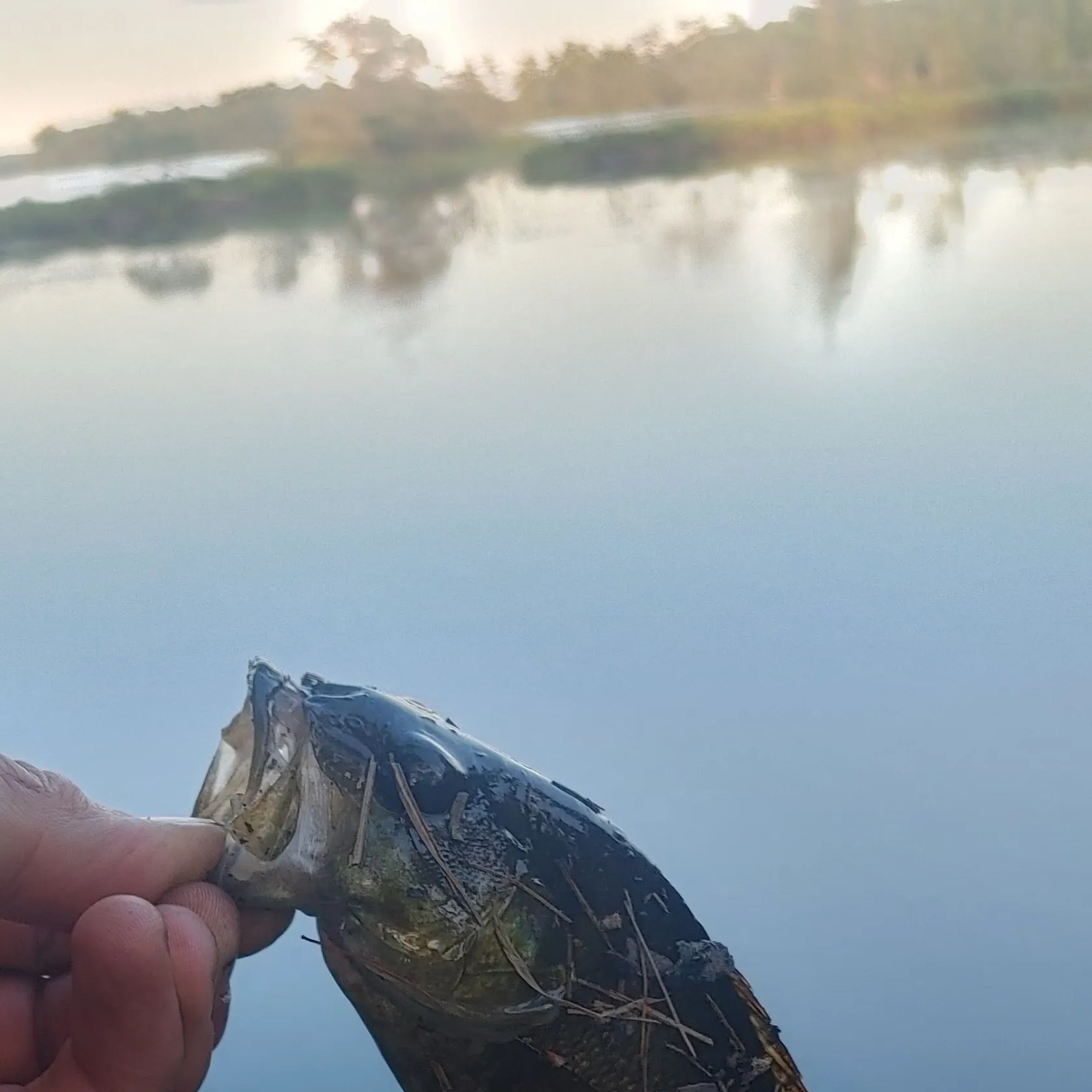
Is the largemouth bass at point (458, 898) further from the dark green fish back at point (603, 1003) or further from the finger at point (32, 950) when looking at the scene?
the finger at point (32, 950)

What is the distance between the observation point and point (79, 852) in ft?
2.58

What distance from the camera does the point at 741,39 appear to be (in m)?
1.35

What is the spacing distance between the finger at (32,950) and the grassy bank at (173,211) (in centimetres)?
73

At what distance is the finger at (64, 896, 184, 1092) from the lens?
695mm

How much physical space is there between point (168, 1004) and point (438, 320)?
885 mm

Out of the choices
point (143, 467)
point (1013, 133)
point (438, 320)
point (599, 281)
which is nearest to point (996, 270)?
point (1013, 133)

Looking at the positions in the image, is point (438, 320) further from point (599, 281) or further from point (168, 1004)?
point (168, 1004)

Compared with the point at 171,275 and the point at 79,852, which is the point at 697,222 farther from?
the point at 79,852

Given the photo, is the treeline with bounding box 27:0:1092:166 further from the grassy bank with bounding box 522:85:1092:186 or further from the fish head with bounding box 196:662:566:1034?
the fish head with bounding box 196:662:566:1034

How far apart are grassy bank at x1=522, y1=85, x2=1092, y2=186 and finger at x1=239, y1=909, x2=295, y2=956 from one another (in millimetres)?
893

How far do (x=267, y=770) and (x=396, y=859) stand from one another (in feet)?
0.34

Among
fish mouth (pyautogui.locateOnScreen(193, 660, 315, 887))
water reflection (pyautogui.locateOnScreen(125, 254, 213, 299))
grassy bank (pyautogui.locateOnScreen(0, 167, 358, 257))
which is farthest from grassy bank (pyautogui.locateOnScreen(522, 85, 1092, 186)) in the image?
fish mouth (pyautogui.locateOnScreen(193, 660, 315, 887))

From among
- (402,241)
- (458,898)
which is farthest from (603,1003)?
(402,241)

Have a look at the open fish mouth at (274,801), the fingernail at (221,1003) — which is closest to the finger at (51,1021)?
the fingernail at (221,1003)
